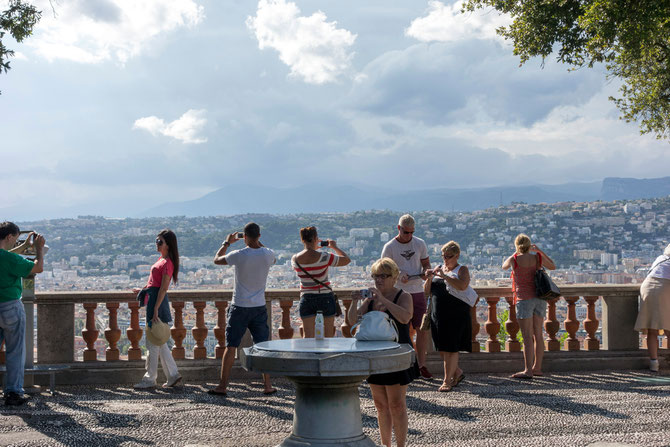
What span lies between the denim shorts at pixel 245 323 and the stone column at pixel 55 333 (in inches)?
92.3

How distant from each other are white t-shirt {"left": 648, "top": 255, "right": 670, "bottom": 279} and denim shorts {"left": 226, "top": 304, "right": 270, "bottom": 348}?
211 inches

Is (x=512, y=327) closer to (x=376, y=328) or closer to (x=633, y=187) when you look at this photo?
(x=376, y=328)

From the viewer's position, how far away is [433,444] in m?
6.62

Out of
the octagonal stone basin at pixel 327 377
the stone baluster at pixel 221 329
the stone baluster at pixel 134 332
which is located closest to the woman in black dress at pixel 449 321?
the stone baluster at pixel 221 329

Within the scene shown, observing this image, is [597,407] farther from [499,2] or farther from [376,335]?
[499,2]

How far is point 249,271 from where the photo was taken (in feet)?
28.7

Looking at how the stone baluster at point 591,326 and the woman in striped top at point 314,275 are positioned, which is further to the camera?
the stone baluster at point 591,326

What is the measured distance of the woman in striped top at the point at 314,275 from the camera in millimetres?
8875

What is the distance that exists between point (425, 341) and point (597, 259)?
3275 cm

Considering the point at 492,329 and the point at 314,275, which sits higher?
the point at 314,275

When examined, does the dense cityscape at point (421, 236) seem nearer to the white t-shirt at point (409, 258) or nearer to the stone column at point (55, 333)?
the stone column at point (55, 333)

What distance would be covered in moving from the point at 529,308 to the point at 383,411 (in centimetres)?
434

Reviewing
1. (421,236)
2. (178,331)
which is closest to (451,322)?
(178,331)

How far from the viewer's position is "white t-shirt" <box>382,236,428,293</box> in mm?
9352
